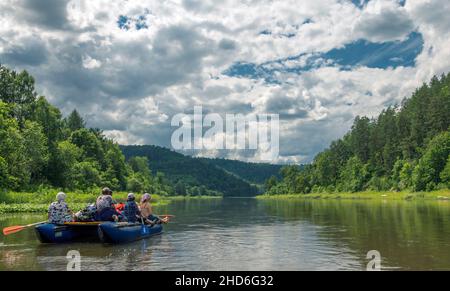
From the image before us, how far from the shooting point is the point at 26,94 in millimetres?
86688

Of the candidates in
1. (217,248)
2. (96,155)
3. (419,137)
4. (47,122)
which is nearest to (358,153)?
(419,137)

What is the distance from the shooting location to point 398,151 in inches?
5281

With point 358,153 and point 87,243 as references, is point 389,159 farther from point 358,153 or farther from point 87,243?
point 87,243

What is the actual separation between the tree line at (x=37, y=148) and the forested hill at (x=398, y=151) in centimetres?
7826

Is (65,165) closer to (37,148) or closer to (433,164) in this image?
(37,148)

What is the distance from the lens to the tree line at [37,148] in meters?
62.0

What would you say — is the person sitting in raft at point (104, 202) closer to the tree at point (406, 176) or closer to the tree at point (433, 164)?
the tree at point (433, 164)

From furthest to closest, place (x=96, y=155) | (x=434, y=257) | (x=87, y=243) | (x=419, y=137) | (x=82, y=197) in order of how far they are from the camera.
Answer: (x=419, y=137) → (x=96, y=155) → (x=82, y=197) → (x=87, y=243) → (x=434, y=257)

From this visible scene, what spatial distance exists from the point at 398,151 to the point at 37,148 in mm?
106258

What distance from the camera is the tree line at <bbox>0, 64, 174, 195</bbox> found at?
6197 centimetres

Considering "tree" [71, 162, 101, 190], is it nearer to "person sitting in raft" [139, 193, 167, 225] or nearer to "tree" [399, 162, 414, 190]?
"person sitting in raft" [139, 193, 167, 225]

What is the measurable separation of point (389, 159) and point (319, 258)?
412ft

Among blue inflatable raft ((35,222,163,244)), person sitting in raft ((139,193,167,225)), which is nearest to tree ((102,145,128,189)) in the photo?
person sitting in raft ((139,193,167,225))

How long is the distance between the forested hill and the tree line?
257 feet
